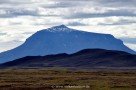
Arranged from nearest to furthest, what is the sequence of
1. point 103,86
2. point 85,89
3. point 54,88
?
point 103,86
point 85,89
point 54,88

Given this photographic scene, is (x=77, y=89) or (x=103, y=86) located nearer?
(x=103, y=86)

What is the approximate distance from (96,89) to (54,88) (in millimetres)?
23386

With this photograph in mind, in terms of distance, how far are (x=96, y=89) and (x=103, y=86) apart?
113cm

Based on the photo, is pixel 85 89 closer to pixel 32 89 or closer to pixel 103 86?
pixel 32 89

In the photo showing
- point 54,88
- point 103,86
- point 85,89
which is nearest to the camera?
point 103,86

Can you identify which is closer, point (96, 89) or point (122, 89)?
point (96, 89)

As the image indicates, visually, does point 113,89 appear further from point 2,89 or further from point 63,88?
point 2,89

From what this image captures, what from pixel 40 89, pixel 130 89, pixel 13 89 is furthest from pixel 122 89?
pixel 13 89

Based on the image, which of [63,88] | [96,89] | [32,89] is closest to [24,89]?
[32,89]

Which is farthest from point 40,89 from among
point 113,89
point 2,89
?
point 113,89

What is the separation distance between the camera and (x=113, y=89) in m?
84.8

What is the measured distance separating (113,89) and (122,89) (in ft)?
6.72

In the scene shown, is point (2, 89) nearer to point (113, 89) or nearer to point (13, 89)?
point (13, 89)

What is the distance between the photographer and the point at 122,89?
8562cm
